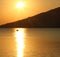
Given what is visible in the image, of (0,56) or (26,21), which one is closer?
(0,56)

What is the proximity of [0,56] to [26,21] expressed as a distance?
95256mm

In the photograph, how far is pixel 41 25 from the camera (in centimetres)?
10781

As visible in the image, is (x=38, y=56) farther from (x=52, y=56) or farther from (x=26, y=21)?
(x=26, y=21)

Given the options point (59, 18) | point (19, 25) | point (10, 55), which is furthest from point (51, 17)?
point (10, 55)

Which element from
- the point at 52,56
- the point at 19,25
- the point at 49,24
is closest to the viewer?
the point at 52,56

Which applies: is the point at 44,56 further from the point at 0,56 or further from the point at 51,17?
the point at 51,17

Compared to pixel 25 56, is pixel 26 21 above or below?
above

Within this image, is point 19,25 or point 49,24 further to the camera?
point 19,25

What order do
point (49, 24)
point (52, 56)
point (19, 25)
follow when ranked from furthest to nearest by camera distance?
point (19, 25), point (49, 24), point (52, 56)


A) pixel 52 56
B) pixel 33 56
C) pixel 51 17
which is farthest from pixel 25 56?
pixel 51 17

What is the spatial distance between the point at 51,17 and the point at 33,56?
97157mm

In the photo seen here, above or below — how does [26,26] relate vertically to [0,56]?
above

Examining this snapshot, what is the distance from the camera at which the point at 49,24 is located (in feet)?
344

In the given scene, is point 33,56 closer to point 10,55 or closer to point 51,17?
point 10,55
